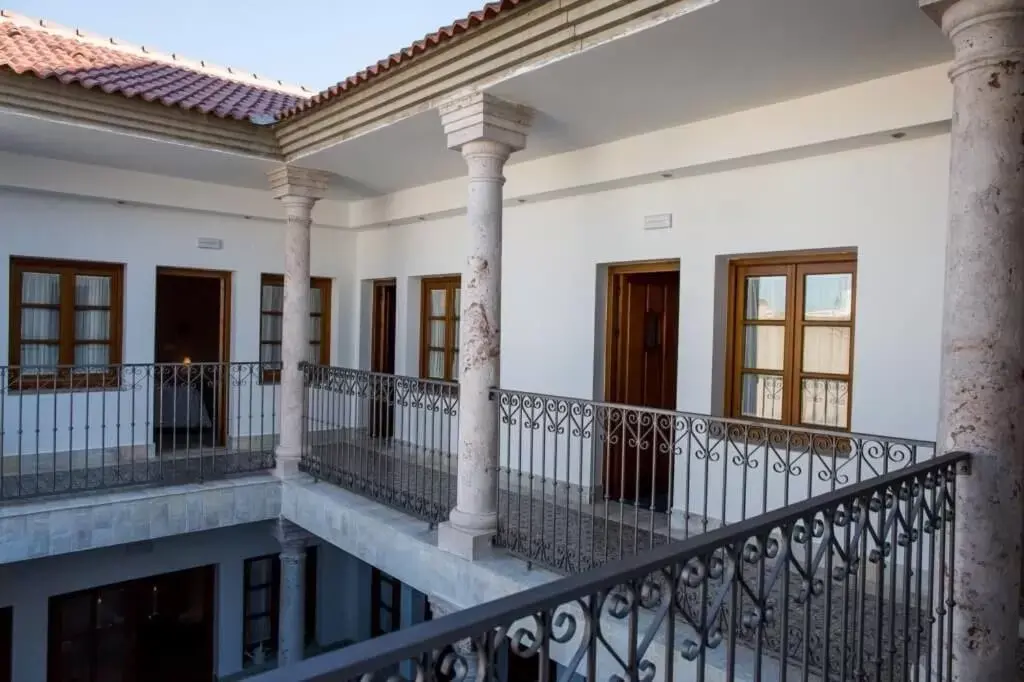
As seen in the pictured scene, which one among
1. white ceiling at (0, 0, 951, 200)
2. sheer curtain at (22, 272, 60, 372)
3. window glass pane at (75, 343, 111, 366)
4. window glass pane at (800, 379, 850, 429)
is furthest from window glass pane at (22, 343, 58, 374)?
window glass pane at (800, 379, 850, 429)

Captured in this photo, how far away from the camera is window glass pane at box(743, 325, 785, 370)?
19.2 feet

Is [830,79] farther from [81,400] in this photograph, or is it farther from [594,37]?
[81,400]

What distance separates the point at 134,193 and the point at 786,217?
22.0 feet

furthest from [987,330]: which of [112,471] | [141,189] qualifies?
[141,189]

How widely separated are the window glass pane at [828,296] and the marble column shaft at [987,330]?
8.87ft

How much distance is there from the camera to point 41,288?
26.6 ft

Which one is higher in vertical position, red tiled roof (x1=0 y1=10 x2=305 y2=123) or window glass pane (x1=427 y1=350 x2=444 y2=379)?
red tiled roof (x1=0 y1=10 x2=305 y2=123)

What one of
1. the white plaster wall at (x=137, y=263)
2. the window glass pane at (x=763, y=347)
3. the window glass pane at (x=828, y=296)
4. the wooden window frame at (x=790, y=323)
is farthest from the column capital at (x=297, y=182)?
the window glass pane at (x=828, y=296)

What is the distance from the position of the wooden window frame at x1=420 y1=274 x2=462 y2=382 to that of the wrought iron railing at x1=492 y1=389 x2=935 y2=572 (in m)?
1.87

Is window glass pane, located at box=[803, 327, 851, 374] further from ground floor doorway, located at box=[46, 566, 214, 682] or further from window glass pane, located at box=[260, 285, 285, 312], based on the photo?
ground floor doorway, located at box=[46, 566, 214, 682]

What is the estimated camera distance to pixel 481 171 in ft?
16.9

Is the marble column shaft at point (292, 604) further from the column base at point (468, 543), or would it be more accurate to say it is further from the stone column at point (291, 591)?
the column base at point (468, 543)

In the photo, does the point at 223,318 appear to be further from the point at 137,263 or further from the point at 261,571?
the point at 261,571

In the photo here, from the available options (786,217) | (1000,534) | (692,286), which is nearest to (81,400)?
(692,286)
